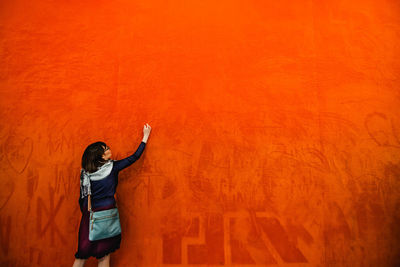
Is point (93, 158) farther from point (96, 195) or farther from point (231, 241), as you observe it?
point (231, 241)

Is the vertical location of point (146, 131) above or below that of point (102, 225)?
above

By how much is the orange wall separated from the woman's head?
0.40m

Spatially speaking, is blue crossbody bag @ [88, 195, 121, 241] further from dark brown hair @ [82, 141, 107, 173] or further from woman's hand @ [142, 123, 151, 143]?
woman's hand @ [142, 123, 151, 143]

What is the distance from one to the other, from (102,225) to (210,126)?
1.49 m

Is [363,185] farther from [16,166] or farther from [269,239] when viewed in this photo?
[16,166]

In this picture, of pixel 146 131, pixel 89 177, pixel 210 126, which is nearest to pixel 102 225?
pixel 89 177

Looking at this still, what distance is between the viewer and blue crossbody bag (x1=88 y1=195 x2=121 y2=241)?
219cm

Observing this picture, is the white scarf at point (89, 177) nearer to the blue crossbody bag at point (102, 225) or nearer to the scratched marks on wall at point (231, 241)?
the blue crossbody bag at point (102, 225)

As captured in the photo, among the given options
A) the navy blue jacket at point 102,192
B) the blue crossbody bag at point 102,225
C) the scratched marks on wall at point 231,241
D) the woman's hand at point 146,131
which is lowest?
the scratched marks on wall at point 231,241

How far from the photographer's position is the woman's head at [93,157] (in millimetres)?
2295

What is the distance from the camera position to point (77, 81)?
9.50 feet

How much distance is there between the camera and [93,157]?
91.2 inches

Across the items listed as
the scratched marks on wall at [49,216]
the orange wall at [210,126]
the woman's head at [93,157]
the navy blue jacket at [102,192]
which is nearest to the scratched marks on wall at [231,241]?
the orange wall at [210,126]

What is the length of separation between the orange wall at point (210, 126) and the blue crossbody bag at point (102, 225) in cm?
40
